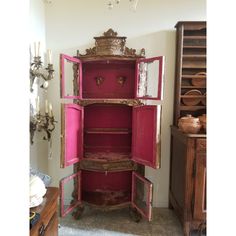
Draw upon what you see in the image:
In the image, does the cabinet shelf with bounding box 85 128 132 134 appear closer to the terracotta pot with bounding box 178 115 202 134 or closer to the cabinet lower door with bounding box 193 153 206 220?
the terracotta pot with bounding box 178 115 202 134

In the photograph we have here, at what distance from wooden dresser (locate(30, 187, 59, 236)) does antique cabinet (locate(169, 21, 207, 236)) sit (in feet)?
4.07

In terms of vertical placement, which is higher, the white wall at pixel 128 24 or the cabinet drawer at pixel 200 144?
the white wall at pixel 128 24

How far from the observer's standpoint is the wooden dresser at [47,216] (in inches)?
48.4

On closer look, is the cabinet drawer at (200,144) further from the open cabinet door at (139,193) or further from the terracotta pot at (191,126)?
the open cabinet door at (139,193)

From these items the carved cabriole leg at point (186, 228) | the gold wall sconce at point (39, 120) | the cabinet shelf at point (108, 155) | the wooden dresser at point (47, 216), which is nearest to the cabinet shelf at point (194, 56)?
the cabinet shelf at point (108, 155)

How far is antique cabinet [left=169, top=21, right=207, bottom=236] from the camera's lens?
2.09 meters

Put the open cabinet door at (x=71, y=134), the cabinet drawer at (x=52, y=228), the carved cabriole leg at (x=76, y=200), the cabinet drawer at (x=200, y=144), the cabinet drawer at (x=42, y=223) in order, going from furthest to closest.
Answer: the carved cabriole leg at (x=76, y=200), the open cabinet door at (x=71, y=134), the cabinet drawer at (x=200, y=144), the cabinet drawer at (x=52, y=228), the cabinet drawer at (x=42, y=223)

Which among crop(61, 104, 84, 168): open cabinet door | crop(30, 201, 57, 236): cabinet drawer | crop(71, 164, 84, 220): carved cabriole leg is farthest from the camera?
crop(71, 164, 84, 220): carved cabriole leg

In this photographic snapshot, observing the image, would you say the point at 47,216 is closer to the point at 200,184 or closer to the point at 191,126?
the point at 200,184

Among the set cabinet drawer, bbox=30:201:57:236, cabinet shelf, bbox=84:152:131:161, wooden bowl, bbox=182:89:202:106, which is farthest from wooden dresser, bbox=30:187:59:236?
wooden bowl, bbox=182:89:202:106

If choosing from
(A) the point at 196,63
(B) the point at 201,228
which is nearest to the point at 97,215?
(B) the point at 201,228

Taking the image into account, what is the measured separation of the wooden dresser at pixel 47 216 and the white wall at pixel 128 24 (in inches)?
55.0
